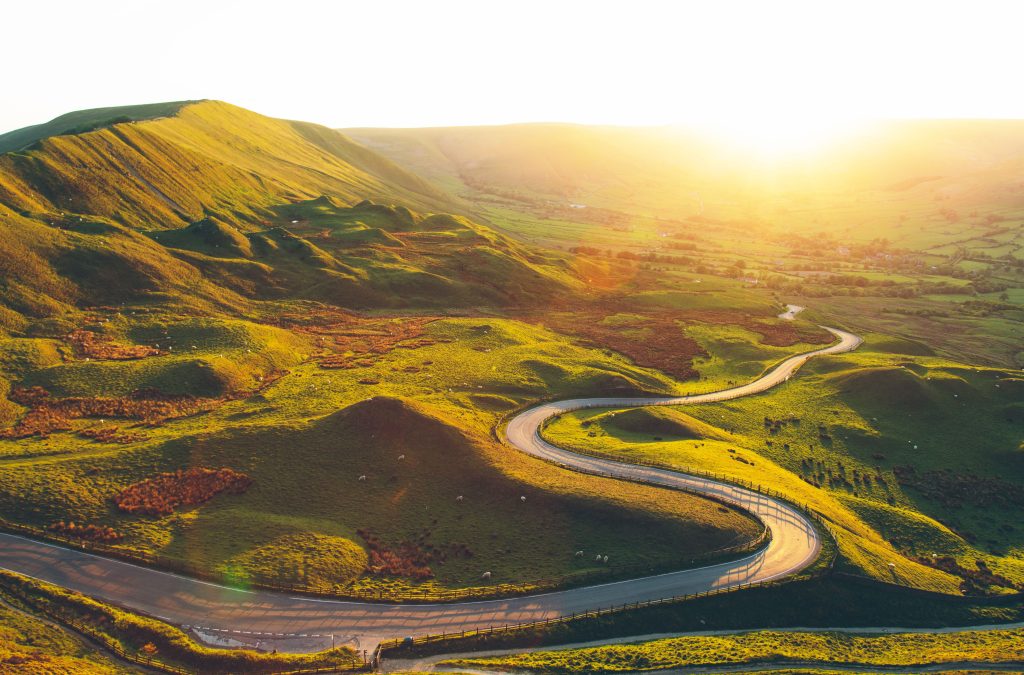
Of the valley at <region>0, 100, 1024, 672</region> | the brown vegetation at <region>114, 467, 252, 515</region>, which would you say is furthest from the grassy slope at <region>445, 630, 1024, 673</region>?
the brown vegetation at <region>114, 467, 252, 515</region>

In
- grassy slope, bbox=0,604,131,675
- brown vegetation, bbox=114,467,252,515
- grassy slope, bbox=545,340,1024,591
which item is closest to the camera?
grassy slope, bbox=0,604,131,675

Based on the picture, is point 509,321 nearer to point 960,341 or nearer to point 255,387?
point 255,387

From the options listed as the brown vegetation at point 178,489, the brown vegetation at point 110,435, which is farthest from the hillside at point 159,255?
the brown vegetation at point 178,489

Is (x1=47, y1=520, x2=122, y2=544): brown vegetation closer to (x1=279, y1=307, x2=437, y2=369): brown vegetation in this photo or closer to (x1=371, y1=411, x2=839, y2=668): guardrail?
(x1=371, y1=411, x2=839, y2=668): guardrail

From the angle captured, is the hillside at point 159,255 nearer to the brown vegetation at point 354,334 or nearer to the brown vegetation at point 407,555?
the brown vegetation at point 354,334

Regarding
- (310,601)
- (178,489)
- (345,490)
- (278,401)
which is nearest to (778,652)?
(310,601)

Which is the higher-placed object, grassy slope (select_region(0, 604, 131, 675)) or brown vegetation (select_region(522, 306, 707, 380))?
brown vegetation (select_region(522, 306, 707, 380))

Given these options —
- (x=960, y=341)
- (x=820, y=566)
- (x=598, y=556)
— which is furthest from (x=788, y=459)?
(x=960, y=341)
